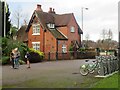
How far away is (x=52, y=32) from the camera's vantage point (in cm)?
5153

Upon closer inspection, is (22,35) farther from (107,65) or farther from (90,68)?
(107,65)

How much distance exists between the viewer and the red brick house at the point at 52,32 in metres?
51.5

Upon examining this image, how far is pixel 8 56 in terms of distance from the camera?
34.2m

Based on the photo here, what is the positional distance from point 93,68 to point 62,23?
3432 cm

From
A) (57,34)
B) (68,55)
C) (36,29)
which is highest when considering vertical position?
(36,29)

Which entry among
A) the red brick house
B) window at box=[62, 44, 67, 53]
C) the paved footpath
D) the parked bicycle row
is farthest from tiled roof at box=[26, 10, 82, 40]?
the parked bicycle row

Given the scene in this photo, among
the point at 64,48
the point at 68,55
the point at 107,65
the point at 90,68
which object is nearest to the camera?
the point at 107,65

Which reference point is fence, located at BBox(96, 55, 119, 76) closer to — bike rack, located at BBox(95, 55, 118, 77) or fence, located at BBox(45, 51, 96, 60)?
bike rack, located at BBox(95, 55, 118, 77)

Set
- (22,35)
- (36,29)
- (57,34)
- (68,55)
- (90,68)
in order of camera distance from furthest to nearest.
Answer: (22,35)
(36,29)
(57,34)
(68,55)
(90,68)

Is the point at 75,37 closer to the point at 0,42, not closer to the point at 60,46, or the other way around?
the point at 60,46

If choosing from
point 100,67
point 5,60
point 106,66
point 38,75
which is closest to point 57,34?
point 5,60

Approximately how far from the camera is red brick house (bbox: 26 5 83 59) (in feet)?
169

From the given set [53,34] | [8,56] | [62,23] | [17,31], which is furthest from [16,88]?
[17,31]

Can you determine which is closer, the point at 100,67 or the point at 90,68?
the point at 100,67
